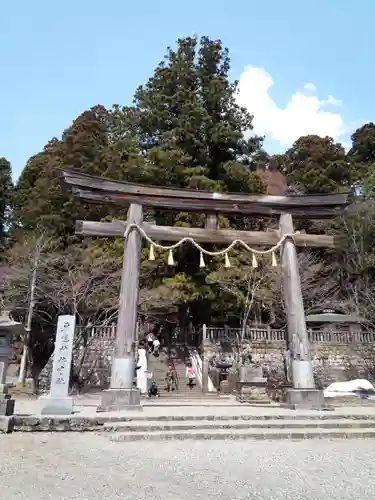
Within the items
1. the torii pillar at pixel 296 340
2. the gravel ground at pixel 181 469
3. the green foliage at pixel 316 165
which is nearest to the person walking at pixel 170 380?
the torii pillar at pixel 296 340

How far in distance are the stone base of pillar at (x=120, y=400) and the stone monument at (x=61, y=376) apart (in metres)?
0.80

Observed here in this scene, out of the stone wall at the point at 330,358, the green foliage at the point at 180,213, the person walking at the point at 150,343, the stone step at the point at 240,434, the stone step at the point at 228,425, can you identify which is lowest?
the stone step at the point at 240,434

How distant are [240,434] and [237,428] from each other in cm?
34

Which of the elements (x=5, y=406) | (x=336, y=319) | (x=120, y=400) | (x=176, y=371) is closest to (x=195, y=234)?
(x=120, y=400)

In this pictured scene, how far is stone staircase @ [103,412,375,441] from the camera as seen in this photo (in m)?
6.23

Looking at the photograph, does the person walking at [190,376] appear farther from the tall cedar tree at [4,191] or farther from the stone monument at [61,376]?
the tall cedar tree at [4,191]

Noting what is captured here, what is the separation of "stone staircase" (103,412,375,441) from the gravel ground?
0.95 ft

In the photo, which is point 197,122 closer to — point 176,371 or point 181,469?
point 176,371

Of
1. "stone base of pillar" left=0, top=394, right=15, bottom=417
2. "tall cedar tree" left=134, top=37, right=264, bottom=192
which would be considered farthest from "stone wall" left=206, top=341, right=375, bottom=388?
"stone base of pillar" left=0, top=394, right=15, bottom=417

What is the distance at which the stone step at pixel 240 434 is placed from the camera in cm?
616

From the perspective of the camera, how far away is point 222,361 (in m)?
18.5

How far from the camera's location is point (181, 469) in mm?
4395

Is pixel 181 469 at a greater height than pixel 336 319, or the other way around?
pixel 336 319

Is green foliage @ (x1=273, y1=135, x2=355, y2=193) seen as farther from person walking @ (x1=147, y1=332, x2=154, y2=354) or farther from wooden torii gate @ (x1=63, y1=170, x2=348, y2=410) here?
wooden torii gate @ (x1=63, y1=170, x2=348, y2=410)
